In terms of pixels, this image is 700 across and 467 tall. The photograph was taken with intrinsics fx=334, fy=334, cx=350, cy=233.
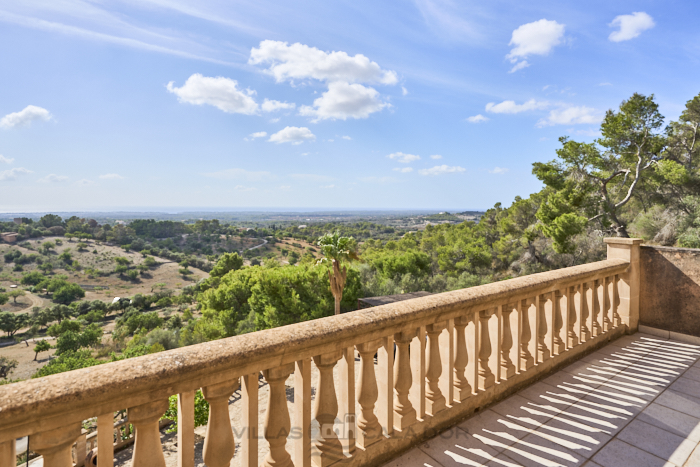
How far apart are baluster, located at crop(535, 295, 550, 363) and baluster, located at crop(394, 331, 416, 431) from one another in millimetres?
1447

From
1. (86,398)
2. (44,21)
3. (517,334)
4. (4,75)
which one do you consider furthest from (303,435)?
(4,75)

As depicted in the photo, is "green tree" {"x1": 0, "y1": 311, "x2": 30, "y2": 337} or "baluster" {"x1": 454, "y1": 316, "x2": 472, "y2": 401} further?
"green tree" {"x1": 0, "y1": 311, "x2": 30, "y2": 337}

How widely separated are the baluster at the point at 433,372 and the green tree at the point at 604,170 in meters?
24.5

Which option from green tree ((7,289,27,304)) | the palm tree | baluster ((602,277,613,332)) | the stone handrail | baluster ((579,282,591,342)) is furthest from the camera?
green tree ((7,289,27,304))

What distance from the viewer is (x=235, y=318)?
104 ft

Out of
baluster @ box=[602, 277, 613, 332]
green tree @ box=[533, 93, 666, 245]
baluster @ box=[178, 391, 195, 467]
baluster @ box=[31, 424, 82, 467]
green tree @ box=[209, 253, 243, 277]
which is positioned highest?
green tree @ box=[533, 93, 666, 245]

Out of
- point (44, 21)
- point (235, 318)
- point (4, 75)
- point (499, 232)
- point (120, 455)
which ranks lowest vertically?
point (235, 318)

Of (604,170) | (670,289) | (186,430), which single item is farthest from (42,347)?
(604,170)

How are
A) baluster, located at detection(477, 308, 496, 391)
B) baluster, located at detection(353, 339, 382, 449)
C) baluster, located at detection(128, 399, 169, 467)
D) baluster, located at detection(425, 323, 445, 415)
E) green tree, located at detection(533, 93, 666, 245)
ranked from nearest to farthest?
baluster, located at detection(128, 399, 169, 467) < baluster, located at detection(353, 339, 382, 449) < baluster, located at detection(425, 323, 445, 415) < baluster, located at detection(477, 308, 496, 391) < green tree, located at detection(533, 93, 666, 245)

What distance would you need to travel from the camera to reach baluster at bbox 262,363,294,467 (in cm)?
143

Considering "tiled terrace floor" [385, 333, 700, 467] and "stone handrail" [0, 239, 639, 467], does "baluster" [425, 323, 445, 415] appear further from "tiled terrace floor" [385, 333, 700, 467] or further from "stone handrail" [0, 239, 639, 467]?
"tiled terrace floor" [385, 333, 700, 467]

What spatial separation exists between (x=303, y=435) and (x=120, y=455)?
13346mm

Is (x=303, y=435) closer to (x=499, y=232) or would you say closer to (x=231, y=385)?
(x=231, y=385)

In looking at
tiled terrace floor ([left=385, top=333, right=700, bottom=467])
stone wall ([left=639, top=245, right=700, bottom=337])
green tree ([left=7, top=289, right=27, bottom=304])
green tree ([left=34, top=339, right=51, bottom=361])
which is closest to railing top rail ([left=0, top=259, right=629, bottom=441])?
tiled terrace floor ([left=385, top=333, right=700, bottom=467])
